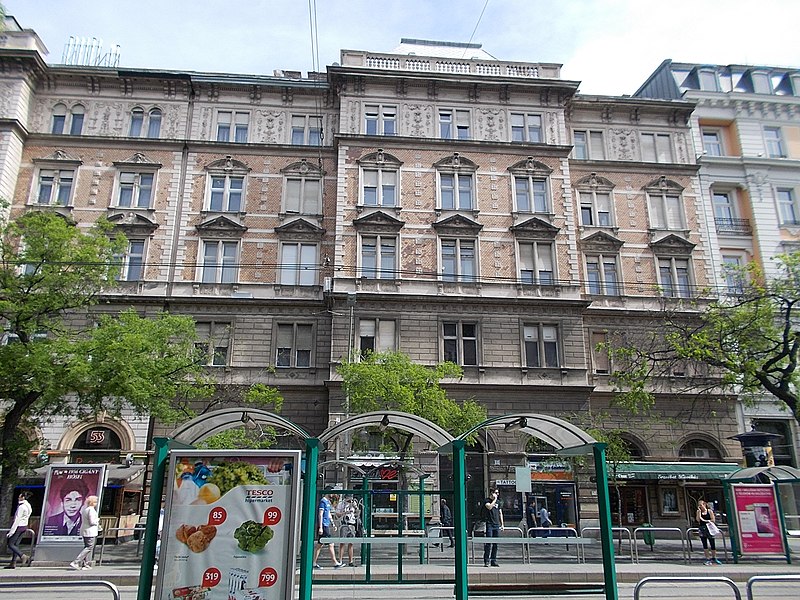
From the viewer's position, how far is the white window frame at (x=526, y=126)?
34562mm

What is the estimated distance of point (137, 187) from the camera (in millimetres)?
33156

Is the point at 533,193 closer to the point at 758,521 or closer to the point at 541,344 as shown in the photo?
the point at 541,344

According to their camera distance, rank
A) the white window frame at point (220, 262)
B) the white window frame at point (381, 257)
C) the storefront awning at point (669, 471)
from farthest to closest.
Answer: the white window frame at point (220, 262) < the white window frame at point (381, 257) < the storefront awning at point (669, 471)

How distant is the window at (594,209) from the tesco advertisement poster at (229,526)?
29.1 meters

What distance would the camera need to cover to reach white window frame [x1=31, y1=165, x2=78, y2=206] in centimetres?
3259

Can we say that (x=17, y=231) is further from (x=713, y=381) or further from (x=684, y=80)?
(x=684, y=80)

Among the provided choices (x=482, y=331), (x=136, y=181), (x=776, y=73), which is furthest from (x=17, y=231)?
(x=776, y=73)

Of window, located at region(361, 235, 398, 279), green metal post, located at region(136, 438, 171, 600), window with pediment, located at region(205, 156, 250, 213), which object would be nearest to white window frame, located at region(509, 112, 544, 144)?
window, located at region(361, 235, 398, 279)

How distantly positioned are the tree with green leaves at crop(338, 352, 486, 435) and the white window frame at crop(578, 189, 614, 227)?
14.5 meters

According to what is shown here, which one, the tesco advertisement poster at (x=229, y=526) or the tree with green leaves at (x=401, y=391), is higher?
the tree with green leaves at (x=401, y=391)

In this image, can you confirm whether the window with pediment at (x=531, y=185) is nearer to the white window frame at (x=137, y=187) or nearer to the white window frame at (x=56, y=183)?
the white window frame at (x=137, y=187)

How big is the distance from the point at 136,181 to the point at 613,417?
26.7 metres

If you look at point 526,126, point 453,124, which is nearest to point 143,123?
point 453,124

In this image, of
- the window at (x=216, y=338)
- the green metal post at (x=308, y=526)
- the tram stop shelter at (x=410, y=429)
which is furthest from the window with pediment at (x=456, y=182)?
the green metal post at (x=308, y=526)
